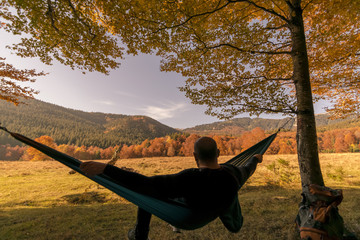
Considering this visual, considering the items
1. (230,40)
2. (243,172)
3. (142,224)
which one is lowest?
(142,224)

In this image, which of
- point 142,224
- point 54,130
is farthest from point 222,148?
point 54,130

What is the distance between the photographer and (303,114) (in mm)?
3055

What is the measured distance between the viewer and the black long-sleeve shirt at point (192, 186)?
1.60m

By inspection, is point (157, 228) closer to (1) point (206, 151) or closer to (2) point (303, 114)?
(1) point (206, 151)

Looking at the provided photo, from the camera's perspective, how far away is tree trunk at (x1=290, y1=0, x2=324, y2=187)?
2904mm

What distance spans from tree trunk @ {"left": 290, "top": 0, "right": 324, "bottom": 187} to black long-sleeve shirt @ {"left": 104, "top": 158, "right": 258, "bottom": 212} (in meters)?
2.16

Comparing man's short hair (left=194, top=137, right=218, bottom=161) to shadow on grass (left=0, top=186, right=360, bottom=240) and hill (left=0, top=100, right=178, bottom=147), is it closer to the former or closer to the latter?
shadow on grass (left=0, top=186, right=360, bottom=240)

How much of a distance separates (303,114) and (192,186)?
2.86 m

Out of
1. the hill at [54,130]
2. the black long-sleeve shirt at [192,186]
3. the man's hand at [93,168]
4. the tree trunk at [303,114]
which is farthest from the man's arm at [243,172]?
the hill at [54,130]

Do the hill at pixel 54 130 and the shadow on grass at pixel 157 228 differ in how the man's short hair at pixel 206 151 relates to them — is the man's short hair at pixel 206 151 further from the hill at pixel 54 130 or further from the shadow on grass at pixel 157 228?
the hill at pixel 54 130

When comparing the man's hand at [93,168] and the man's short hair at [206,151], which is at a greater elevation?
the man's short hair at [206,151]

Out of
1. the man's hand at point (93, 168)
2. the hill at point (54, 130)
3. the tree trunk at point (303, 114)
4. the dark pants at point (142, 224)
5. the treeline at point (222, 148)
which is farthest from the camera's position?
the hill at point (54, 130)

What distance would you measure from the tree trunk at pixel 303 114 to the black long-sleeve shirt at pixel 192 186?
2161mm

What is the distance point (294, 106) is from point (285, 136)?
55595mm
